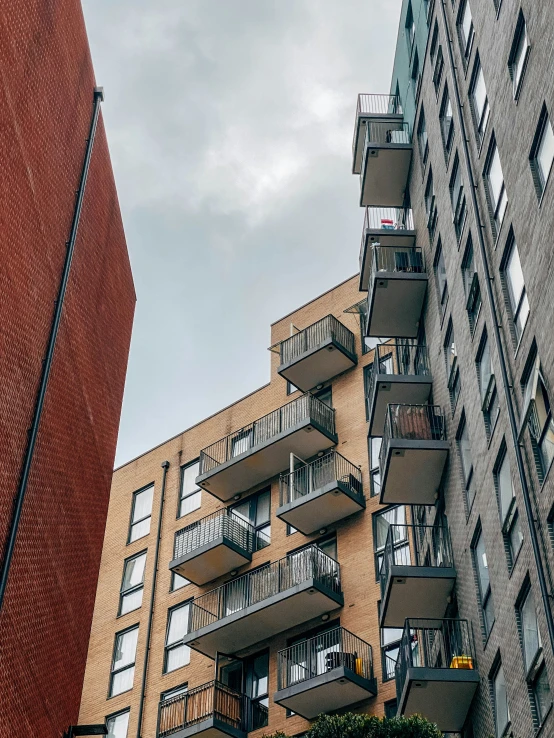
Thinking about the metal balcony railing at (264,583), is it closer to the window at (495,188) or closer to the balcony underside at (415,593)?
the balcony underside at (415,593)

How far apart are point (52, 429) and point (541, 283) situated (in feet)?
30.3

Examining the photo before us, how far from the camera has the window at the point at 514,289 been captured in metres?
19.4

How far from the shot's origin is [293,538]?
104 feet

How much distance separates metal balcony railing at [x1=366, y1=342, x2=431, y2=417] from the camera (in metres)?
27.9

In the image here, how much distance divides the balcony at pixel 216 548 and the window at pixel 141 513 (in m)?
3.66

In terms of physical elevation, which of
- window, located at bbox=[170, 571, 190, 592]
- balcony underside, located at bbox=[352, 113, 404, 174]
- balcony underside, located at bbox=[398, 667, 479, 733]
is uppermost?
balcony underside, located at bbox=[352, 113, 404, 174]

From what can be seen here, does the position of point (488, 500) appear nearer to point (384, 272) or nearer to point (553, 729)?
point (553, 729)

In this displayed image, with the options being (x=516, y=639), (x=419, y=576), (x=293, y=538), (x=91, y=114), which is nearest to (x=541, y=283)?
(x=516, y=639)

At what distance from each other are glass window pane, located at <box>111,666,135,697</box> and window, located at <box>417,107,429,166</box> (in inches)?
705

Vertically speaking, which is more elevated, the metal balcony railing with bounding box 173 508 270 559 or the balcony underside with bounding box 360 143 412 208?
the balcony underside with bounding box 360 143 412 208

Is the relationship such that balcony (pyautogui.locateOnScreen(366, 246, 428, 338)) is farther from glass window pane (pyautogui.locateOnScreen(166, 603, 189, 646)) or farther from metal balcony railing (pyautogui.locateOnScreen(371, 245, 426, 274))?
glass window pane (pyautogui.locateOnScreen(166, 603, 189, 646))

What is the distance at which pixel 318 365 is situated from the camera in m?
34.2

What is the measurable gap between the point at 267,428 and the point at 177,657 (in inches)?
300

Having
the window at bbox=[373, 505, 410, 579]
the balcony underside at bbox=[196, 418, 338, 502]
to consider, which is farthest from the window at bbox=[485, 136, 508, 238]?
the balcony underside at bbox=[196, 418, 338, 502]
